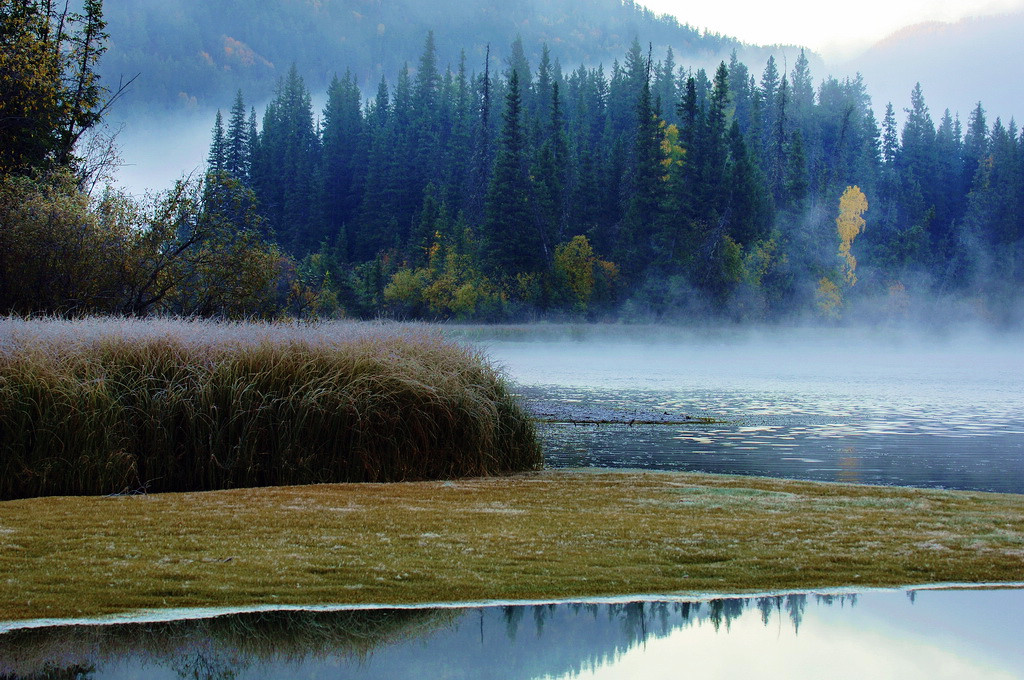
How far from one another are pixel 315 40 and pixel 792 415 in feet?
603

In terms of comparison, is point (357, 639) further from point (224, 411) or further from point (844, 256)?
point (844, 256)

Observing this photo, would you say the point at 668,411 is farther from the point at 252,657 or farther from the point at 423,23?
the point at 423,23

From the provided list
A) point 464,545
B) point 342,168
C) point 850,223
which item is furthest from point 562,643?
point 342,168

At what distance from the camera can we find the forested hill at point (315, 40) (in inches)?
6555

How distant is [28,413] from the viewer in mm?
8211

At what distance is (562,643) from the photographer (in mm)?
4398

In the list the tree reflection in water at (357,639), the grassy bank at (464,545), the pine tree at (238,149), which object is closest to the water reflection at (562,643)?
the tree reflection in water at (357,639)

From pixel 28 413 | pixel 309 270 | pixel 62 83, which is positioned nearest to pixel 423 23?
pixel 309 270

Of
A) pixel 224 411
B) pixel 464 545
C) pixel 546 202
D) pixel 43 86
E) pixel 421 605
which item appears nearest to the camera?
pixel 421 605

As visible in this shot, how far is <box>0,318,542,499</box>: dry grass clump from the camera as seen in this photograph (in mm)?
→ 8258

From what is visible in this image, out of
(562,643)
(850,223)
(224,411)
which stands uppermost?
(850,223)

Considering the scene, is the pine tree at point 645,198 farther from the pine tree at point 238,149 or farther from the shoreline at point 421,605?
the shoreline at point 421,605

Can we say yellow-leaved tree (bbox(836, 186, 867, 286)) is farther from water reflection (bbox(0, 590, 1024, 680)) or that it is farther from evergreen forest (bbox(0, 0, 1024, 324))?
water reflection (bbox(0, 590, 1024, 680))

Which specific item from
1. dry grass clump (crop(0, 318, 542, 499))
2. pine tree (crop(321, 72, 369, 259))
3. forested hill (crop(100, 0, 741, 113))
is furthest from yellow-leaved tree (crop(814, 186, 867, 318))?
forested hill (crop(100, 0, 741, 113))
